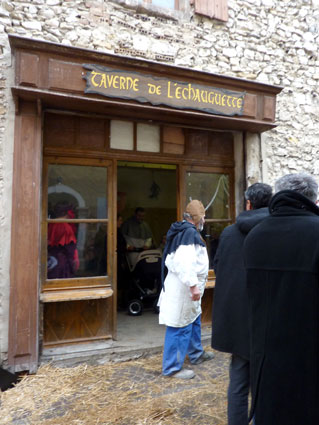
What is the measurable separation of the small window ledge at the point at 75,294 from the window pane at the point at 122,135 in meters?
1.92

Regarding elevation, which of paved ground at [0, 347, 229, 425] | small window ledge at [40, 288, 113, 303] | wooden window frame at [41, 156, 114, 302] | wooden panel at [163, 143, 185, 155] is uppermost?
wooden panel at [163, 143, 185, 155]

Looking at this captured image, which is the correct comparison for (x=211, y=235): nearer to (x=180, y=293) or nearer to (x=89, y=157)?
(x=180, y=293)

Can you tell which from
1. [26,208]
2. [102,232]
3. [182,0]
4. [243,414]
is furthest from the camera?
[182,0]

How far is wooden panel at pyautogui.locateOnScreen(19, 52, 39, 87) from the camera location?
366 centimetres

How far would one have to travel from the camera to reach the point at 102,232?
4.59 meters

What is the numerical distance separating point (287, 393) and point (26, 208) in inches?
126

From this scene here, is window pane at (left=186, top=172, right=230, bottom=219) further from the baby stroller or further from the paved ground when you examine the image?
the paved ground

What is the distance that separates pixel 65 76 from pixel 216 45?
2.49 metres

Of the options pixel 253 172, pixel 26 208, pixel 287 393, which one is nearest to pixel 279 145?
pixel 253 172

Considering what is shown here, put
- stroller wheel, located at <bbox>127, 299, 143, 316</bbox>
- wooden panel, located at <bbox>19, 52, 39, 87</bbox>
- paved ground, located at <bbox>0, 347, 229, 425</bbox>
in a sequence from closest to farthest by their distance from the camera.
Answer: paved ground, located at <bbox>0, 347, 229, 425</bbox>
wooden panel, located at <bbox>19, 52, 39, 87</bbox>
stroller wheel, located at <bbox>127, 299, 143, 316</bbox>

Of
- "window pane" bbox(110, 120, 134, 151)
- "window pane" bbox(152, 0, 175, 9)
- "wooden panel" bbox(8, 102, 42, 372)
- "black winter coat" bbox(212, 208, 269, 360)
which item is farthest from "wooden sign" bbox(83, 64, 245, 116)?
"black winter coat" bbox(212, 208, 269, 360)

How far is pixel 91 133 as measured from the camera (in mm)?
4539

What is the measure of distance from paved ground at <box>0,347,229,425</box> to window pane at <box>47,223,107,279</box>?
1121 millimetres

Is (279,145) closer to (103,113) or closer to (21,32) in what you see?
(103,113)
